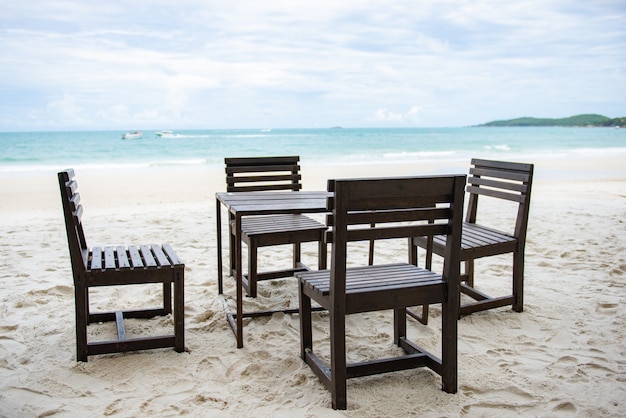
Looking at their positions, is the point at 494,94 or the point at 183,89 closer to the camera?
the point at 494,94

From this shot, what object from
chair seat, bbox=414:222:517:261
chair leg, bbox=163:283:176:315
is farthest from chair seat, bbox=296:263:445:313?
chair leg, bbox=163:283:176:315

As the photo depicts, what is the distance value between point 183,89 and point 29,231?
1673 inches

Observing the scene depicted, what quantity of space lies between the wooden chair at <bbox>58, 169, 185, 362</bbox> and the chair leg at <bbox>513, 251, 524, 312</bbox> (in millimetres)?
2171

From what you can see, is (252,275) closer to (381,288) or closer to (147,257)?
(147,257)

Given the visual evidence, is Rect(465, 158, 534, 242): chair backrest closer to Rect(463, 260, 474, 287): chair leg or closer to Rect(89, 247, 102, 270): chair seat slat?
Rect(463, 260, 474, 287): chair leg

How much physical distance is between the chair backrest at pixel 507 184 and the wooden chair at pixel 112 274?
2.08 meters

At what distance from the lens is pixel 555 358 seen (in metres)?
2.95

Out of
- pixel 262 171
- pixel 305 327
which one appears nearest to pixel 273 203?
pixel 305 327

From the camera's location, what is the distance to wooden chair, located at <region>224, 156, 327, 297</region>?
11.7ft

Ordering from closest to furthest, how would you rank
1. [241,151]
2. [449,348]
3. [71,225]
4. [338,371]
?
1. [338,371]
2. [449,348]
3. [71,225]
4. [241,151]

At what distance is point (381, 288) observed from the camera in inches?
95.7

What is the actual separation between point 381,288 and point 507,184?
1750 millimetres

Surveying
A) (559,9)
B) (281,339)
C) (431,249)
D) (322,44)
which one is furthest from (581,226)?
(322,44)

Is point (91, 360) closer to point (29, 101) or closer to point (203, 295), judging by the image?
point (203, 295)
